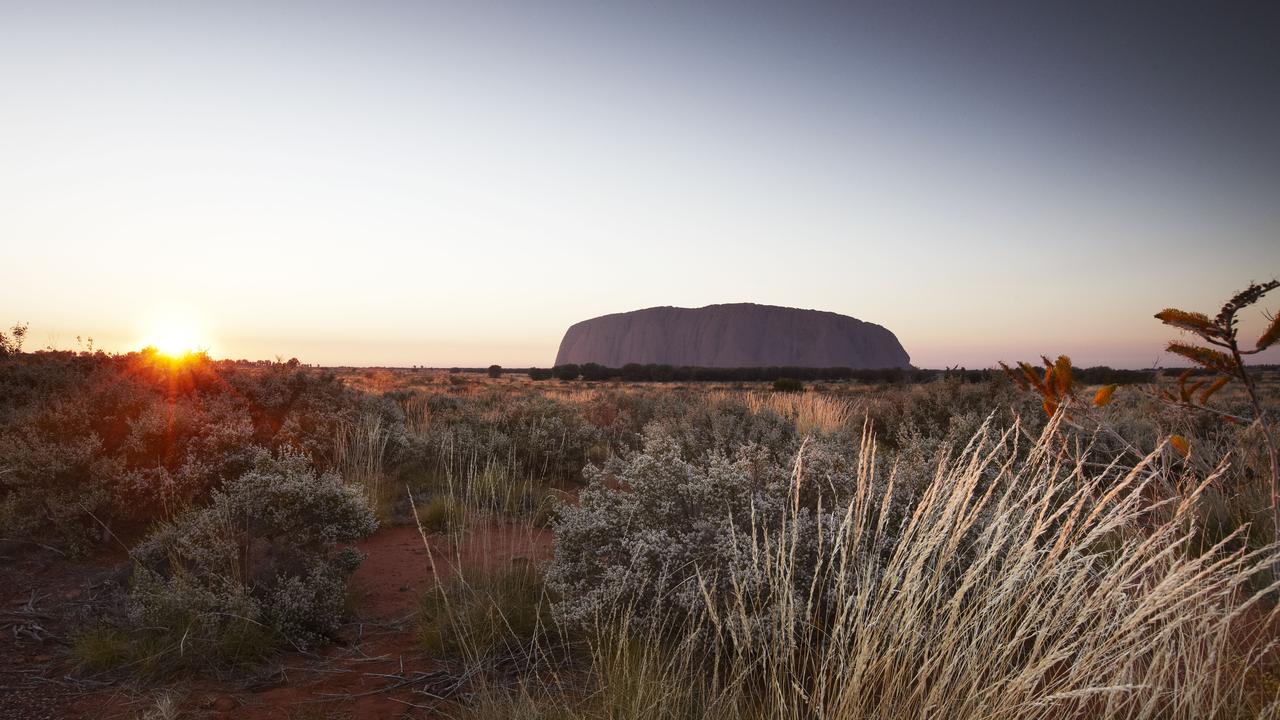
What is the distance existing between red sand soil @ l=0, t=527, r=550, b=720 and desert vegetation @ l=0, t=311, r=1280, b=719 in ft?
0.08

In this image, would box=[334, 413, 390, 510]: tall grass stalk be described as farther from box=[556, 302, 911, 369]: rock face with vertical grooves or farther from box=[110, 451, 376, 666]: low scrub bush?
box=[556, 302, 911, 369]: rock face with vertical grooves

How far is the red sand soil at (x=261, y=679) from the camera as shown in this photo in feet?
9.66

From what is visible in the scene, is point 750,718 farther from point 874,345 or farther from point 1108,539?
point 874,345

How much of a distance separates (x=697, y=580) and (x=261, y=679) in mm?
2267

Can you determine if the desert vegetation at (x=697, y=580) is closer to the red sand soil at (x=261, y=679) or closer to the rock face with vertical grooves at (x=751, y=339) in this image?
the red sand soil at (x=261, y=679)

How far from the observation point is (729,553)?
3172mm

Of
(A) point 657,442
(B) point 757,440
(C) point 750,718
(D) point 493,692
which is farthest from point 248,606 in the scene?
(B) point 757,440

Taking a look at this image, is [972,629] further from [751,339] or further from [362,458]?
[751,339]

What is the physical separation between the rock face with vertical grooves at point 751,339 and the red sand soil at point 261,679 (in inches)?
3516

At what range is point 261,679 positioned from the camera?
3.27 meters

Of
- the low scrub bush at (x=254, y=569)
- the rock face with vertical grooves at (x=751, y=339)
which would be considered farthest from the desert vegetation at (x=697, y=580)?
the rock face with vertical grooves at (x=751, y=339)

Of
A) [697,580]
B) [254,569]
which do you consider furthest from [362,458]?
[697,580]

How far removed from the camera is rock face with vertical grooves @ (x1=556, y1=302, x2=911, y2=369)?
100 metres

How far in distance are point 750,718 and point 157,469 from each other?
5195 mm
